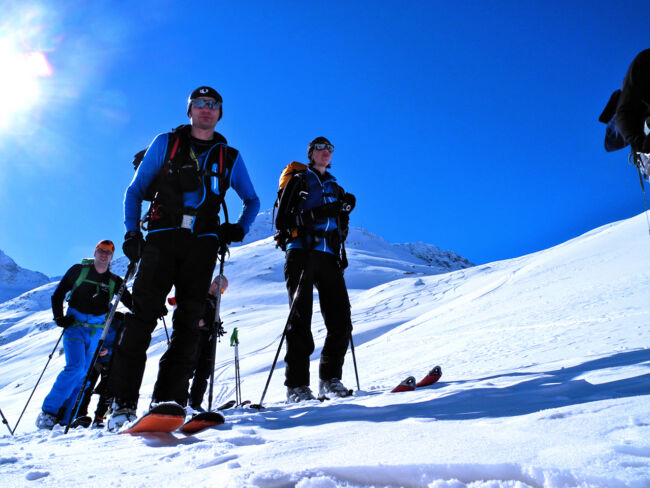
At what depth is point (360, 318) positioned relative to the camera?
1930cm

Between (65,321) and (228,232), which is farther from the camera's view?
(65,321)

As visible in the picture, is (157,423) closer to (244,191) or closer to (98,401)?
(244,191)

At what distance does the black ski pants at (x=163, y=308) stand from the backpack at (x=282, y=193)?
130cm

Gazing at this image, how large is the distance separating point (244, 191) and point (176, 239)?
907mm

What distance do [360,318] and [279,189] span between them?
595 inches

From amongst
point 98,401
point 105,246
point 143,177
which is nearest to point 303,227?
point 143,177

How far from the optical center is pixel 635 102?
354 centimetres

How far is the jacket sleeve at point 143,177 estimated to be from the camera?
3.42m

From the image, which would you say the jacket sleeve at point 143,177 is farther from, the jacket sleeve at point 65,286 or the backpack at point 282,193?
the jacket sleeve at point 65,286

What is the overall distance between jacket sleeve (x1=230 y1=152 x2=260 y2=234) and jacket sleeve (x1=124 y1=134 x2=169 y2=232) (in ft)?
2.10

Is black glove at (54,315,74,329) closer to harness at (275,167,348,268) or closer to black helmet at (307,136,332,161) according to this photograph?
harness at (275,167,348,268)

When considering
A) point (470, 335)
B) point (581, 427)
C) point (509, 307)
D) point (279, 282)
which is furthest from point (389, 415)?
point (279, 282)

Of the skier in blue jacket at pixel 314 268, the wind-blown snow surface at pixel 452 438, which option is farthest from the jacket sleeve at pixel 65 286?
the skier in blue jacket at pixel 314 268

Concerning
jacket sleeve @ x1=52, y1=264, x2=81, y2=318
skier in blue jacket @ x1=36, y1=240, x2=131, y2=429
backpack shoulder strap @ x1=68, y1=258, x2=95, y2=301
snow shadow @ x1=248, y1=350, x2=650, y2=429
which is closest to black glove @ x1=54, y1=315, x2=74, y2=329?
skier in blue jacket @ x1=36, y1=240, x2=131, y2=429
